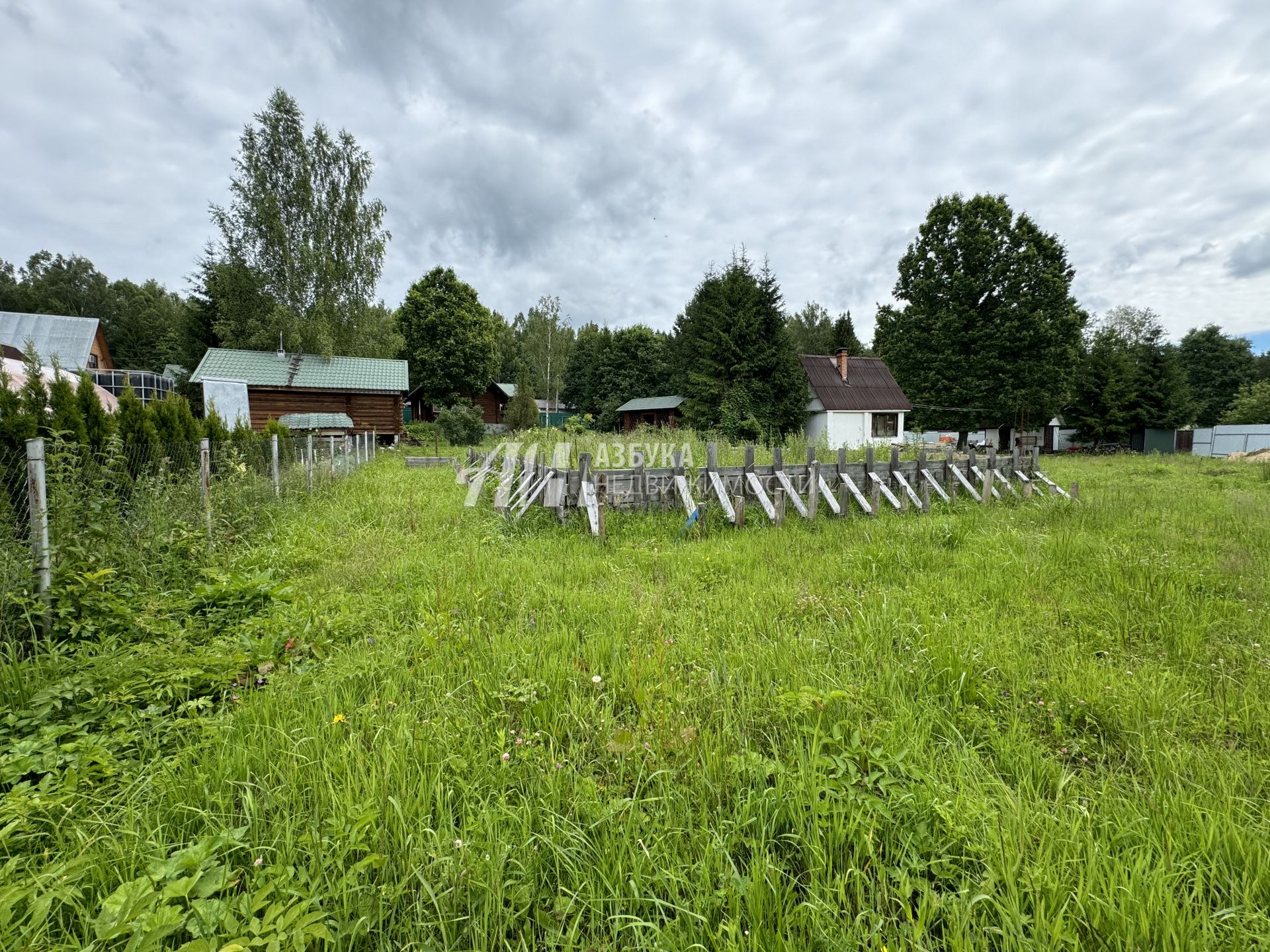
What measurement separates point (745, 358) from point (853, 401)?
9.72 m

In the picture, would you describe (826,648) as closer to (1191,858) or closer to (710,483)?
(1191,858)

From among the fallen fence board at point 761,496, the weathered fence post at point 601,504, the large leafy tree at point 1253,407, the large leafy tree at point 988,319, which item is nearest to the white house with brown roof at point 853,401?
the large leafy tree at point 988,319

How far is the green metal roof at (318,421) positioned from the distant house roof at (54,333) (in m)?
15.4

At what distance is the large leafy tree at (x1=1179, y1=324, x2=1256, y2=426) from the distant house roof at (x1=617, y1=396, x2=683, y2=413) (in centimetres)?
4549

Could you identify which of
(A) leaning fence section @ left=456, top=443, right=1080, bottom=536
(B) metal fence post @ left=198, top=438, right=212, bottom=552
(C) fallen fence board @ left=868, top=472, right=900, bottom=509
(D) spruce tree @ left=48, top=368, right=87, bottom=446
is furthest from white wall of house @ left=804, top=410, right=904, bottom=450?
(D) spruce tree @ left=48, top=368, right=87, bottom=446

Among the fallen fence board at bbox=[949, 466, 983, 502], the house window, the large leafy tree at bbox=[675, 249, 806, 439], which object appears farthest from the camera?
the house window

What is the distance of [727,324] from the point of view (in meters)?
22.3

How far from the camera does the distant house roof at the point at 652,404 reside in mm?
35594

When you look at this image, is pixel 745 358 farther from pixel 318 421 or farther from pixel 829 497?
pixel 318 421

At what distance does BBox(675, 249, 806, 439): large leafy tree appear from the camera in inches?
871

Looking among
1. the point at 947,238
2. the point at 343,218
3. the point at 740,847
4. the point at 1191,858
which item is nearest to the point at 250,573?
the point at 740,847

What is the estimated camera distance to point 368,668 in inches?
125

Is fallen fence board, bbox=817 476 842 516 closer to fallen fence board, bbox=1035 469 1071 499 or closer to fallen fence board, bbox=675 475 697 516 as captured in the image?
fallen fence board, bbox=675 475 697 516

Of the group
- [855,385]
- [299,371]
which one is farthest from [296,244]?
[855,385]
